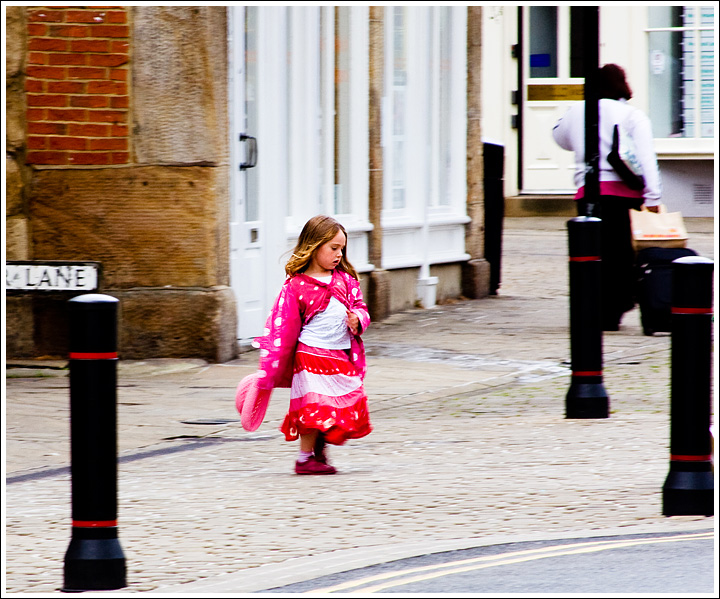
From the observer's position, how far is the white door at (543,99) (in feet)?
74.7

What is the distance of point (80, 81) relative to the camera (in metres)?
10.7

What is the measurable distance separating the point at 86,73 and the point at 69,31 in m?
0.32

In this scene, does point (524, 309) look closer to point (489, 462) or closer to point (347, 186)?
point (347, 186)

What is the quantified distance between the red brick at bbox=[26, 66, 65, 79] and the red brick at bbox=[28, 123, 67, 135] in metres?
0.34

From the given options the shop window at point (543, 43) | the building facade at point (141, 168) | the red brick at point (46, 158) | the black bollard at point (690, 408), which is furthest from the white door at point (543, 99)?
the black bollard at point (690, 408)

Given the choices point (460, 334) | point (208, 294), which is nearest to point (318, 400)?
point (208, 294)

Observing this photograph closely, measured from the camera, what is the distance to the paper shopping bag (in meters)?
12.1

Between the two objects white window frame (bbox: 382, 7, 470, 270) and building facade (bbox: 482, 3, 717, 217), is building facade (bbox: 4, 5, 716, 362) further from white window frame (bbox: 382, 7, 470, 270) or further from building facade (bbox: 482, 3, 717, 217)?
building facade (bbox: 482, 3, 717, 217)

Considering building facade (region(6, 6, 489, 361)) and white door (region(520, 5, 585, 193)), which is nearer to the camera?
building facade (region(6, 6, 489, 361))

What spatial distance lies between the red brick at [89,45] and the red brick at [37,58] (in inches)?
8.2

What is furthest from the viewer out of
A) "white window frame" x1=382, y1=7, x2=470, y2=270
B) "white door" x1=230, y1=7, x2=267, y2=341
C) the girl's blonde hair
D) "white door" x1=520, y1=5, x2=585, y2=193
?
"white door" x1=520, y1=5, x2=585, y2=193

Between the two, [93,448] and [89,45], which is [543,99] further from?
[93,448]

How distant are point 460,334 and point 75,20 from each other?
159 inches

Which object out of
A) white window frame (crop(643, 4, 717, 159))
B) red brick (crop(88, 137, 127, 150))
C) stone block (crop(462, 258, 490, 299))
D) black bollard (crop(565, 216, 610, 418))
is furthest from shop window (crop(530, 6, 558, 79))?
black bollard (crop(565, 216, 610, 418))
